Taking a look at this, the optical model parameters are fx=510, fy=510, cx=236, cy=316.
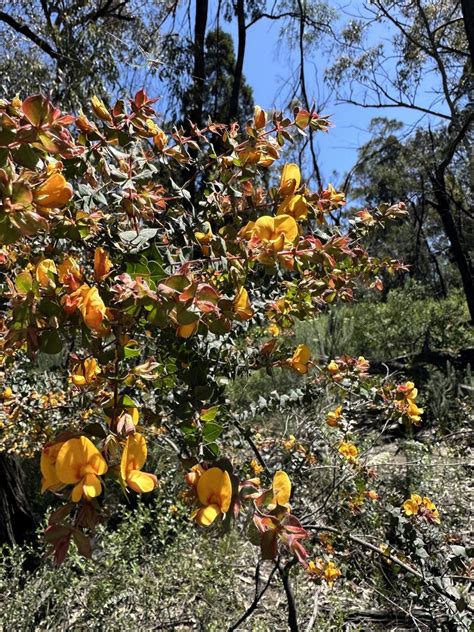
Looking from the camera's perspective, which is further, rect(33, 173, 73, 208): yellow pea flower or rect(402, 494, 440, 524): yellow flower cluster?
rect(402, 494, 440, 524): yellow flower cluster

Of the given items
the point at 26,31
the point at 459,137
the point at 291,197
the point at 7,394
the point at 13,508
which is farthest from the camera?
the point at 459,137

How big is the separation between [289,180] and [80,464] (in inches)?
20.2

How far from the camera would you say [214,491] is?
54 cm

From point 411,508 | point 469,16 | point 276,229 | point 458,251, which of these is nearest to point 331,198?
point 276,229

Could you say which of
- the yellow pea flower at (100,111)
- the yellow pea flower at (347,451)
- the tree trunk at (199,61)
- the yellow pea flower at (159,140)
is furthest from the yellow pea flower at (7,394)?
the tree trunk at (199,61)

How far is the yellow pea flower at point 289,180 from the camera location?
78 centimetres

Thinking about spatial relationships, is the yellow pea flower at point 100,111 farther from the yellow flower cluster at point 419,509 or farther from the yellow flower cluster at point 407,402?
the yellow flower cluster at point 419,509

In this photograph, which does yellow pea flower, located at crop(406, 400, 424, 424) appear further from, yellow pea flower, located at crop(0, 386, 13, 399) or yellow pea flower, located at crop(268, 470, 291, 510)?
yellow pea flower, located at crop(0, 386, 13, 399)

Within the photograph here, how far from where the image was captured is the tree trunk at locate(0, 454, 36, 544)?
7.90 feet

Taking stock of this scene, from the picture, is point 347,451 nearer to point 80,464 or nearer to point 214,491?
point 214,491

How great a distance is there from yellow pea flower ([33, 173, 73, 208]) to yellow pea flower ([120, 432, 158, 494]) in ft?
0.79

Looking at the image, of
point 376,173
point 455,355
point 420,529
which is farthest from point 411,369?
point 376,173

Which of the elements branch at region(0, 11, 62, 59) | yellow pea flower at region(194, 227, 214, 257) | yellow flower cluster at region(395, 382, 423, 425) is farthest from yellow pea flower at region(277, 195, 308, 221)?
branch at region(0, 11, 62, 59)

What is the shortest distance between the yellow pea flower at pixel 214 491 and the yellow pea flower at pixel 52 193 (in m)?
0.32
